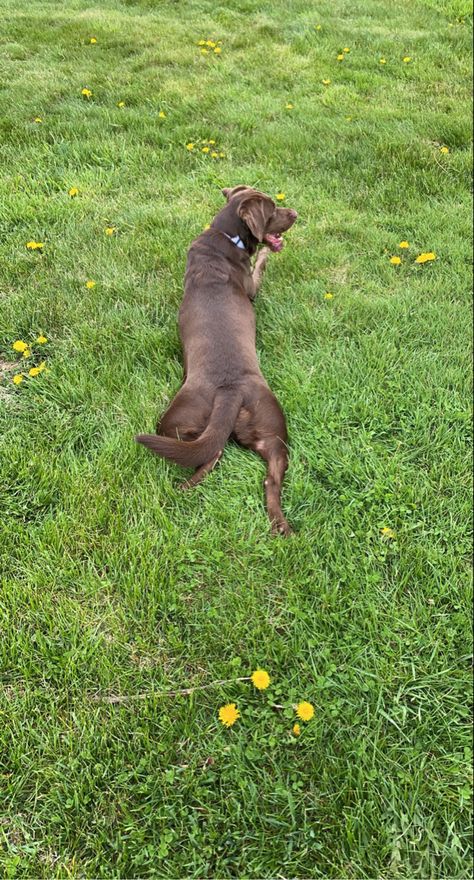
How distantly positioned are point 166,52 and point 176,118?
1775 millimetres

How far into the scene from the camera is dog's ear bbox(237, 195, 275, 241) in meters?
3.37

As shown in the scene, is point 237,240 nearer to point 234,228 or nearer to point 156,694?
point 234,228

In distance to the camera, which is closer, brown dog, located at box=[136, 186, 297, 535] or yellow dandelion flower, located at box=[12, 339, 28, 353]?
brown dog, located at box=[136, 186, 297, 535]

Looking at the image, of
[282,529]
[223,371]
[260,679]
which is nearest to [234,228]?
[223,371]

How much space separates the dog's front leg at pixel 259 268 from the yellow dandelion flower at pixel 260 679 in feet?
7.72

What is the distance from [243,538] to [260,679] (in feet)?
2.00

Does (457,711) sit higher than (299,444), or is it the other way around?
(299,444)

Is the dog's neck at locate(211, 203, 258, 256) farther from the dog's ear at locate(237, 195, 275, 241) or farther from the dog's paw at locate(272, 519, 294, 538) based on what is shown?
the dog's paw at locate(272, 519, 294, 538)

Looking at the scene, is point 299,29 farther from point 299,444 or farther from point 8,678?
point 8,678

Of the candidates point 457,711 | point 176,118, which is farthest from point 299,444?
point 176,118

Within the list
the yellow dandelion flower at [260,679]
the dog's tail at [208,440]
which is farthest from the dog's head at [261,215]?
the yellow dandelion flower at [260,679]

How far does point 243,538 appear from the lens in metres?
2.26

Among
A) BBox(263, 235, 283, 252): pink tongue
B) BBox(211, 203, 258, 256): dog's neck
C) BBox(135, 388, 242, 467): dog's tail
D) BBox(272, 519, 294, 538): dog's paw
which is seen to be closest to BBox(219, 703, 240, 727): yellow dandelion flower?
BBox(272, 519, 294, 538): dog's paw

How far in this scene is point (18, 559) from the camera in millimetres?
2213
